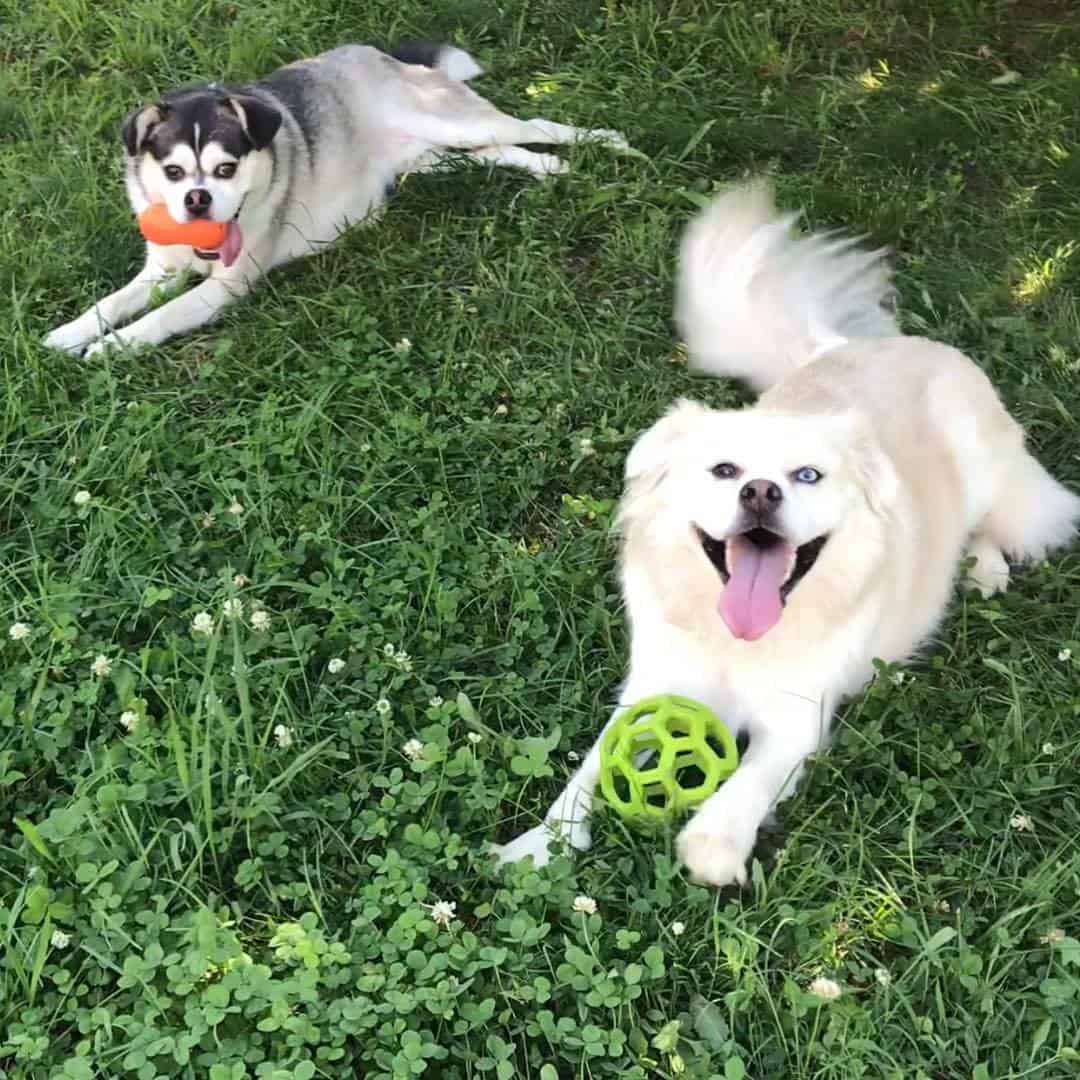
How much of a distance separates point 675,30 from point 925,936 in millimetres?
3828

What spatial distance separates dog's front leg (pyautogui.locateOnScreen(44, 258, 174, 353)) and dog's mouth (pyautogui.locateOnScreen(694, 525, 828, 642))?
221cm

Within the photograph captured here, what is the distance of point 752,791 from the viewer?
2.12 metres

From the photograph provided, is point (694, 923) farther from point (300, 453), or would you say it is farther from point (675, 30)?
point (675, 30)

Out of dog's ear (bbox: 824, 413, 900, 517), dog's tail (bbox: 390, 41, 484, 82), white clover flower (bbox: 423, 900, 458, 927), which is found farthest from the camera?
dog's tail (bbox: 390, 41, 484, 82)

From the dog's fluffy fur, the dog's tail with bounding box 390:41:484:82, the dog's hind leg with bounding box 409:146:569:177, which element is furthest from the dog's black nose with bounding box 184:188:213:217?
the dog's fluffy fur

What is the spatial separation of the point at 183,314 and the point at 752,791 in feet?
7.95

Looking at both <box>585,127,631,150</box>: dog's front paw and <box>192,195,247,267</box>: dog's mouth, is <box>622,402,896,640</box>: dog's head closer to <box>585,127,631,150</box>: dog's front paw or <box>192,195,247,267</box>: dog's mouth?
<box>192,195,247,267</box>: dog's mouth

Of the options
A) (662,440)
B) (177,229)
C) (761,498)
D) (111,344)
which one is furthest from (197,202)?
(761,498)

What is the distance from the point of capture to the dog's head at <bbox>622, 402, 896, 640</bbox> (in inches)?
83.4

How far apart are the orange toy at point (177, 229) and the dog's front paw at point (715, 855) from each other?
2558 mm

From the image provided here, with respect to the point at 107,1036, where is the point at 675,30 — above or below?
above

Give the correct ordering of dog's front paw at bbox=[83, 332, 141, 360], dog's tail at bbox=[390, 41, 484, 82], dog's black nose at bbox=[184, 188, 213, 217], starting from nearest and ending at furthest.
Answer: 1. dog's front paw at bbox=[83, 332, 141, 360]
2. dog's black nose at bbox=[184, 188, 213, 217]
3. dog's tail at bbox=[390, 41, 484, 82]

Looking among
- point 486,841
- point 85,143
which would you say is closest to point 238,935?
point 486,841

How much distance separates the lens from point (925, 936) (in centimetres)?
202
